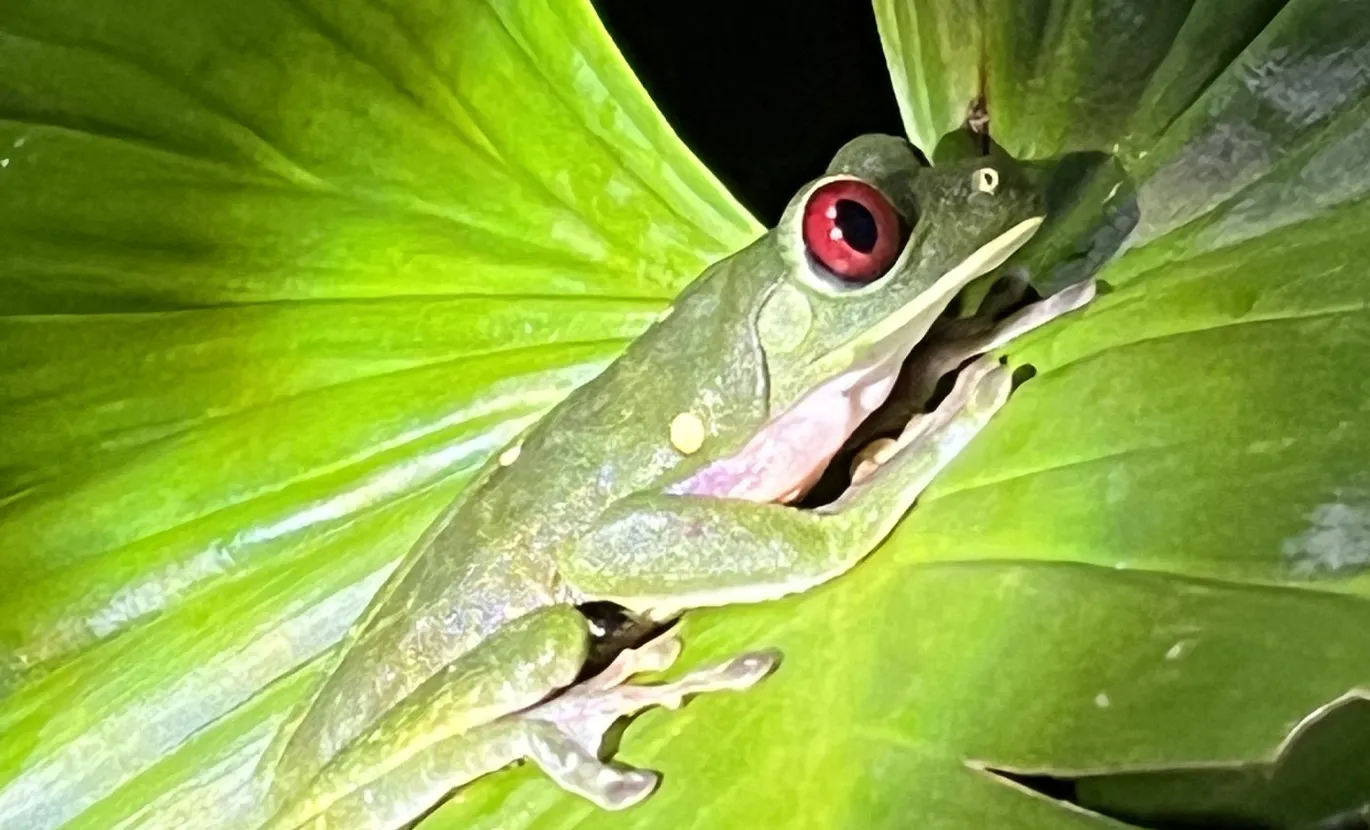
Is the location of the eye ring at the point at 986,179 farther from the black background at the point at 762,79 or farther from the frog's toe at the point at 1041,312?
the black background at the point at 762,79

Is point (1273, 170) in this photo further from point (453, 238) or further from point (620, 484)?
point (453, 238)

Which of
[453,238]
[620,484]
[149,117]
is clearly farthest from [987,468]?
[149,117]

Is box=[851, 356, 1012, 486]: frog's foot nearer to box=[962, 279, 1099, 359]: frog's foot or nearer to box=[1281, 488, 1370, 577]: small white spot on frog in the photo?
box=[962, 279, 1099, 359]: frog's foot

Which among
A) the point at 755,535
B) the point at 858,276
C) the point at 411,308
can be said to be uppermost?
the point at 411,308

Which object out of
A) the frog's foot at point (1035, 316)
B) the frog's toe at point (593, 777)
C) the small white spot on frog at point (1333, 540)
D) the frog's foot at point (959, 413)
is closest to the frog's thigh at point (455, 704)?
the frog's toe at point (593, 777)

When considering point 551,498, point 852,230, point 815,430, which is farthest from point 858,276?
point 551,498

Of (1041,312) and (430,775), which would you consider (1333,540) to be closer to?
(1041,312)
